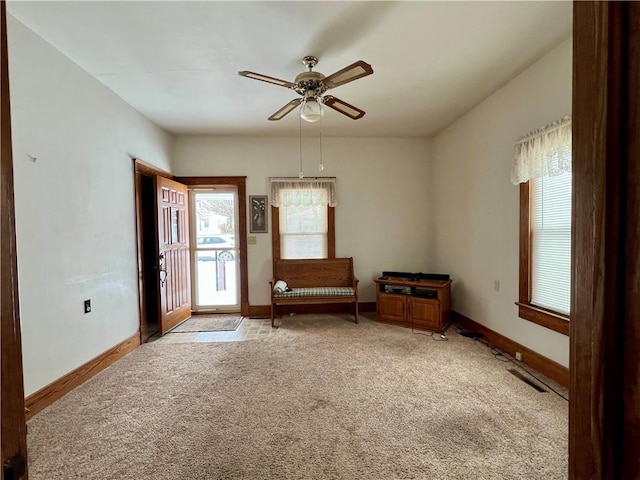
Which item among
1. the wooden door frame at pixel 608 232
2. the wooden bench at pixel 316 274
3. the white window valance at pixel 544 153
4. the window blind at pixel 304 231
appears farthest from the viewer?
the window blind at pixel 304 231

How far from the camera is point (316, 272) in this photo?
4.49 metres

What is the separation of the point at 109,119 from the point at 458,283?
454 cm

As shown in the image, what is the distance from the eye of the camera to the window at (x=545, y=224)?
236cm

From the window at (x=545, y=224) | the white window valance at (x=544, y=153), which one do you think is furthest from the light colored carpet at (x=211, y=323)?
the white window valance at (x=544, y=153)

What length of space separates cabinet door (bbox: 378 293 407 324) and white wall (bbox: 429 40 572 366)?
774 mm

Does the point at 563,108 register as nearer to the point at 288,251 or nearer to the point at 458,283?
the point at 458,283

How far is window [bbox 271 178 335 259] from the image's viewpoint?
4523 mm

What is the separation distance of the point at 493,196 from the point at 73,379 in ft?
14.3

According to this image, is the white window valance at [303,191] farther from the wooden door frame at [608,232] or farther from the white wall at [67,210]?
the wooden door frame at [608,232]

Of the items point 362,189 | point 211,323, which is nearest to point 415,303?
point 362,189

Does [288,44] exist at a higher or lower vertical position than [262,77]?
higher

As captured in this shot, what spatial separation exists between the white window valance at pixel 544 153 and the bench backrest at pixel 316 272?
8.19 ft

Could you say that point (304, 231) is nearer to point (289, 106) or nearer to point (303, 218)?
Answer: point (303, 218)

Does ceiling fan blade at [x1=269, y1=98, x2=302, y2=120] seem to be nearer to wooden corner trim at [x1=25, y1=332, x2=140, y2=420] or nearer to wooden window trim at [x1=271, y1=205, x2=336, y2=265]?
wooden window trim at [x1=271, y1=205, x2=336, y2=265]
